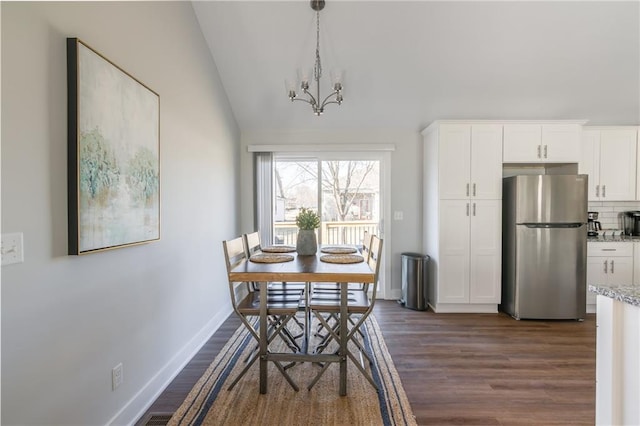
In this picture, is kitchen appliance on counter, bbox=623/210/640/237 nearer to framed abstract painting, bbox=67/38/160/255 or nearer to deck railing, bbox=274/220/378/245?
deck railing, bbox=274/220/378/245

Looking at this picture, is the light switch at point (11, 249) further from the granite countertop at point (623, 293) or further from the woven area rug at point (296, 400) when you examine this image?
the granite countertop at point (623, 293)

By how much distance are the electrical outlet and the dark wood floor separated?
35 centimetres

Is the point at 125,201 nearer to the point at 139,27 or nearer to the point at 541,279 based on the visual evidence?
the point at 139,27

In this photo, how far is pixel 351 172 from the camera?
4.22 m

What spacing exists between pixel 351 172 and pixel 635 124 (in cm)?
360

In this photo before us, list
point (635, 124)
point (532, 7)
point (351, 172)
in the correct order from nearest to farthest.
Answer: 1. point (532, 7)
2. point (635, 124)
3. point (351, 172)

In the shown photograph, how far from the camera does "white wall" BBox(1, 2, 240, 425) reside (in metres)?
1.11

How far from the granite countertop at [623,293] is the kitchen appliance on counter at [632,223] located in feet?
11.8

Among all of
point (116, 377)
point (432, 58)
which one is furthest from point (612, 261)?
point (116, 377)

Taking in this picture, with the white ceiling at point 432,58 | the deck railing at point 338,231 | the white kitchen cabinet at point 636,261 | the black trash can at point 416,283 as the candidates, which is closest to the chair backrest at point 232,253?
the deck railing at point 338,231

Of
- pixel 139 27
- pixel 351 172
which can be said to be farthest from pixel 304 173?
pixel 139 27

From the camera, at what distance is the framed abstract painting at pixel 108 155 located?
1.31 metres

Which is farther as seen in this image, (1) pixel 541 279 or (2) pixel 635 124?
(2) pixel 635 124

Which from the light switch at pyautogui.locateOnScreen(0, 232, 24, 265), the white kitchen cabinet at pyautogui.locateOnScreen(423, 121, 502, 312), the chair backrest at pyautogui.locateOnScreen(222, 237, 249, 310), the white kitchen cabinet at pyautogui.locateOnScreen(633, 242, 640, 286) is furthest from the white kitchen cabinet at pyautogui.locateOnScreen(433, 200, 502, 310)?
the light switch at pyautogui.locateOnScreen(0, 232, 24, 265)
